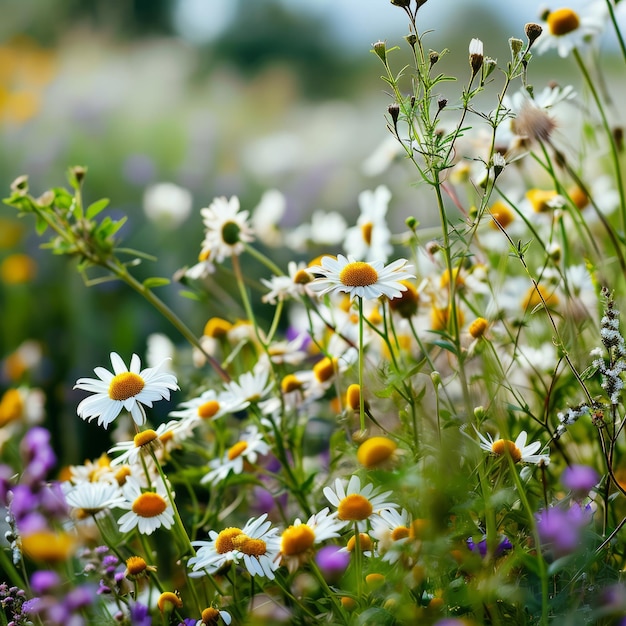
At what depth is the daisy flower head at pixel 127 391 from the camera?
79cm

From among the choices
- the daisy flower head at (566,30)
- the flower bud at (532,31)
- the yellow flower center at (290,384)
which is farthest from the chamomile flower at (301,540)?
the daisy flower head at (566,30)

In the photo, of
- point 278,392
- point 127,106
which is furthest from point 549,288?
point 127,106

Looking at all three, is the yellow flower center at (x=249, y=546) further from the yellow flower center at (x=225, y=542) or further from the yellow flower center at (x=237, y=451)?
the yellow flower center at (x=237, y=451)

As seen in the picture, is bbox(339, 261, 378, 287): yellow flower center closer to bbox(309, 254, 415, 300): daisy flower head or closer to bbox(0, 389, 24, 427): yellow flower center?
bbox(309, 254, 415, 300): daisy flower head

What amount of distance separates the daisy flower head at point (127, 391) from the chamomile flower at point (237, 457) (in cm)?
19

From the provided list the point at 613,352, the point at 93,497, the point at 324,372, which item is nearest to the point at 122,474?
the point at 93,497

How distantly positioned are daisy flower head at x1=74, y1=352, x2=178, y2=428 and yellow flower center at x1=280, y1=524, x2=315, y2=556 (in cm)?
17

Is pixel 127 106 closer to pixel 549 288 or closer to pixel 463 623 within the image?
pixel 549 288

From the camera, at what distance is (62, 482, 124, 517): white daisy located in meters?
0.87

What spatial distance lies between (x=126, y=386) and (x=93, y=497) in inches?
6.0

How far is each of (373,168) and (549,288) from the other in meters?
0.37

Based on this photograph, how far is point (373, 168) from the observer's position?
1.38 m

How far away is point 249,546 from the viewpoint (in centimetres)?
76

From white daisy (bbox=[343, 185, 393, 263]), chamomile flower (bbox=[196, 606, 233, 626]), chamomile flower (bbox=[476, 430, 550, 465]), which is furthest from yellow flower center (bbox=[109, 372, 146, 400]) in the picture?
white daisy (bbox=[343, 185, 393, 263])
